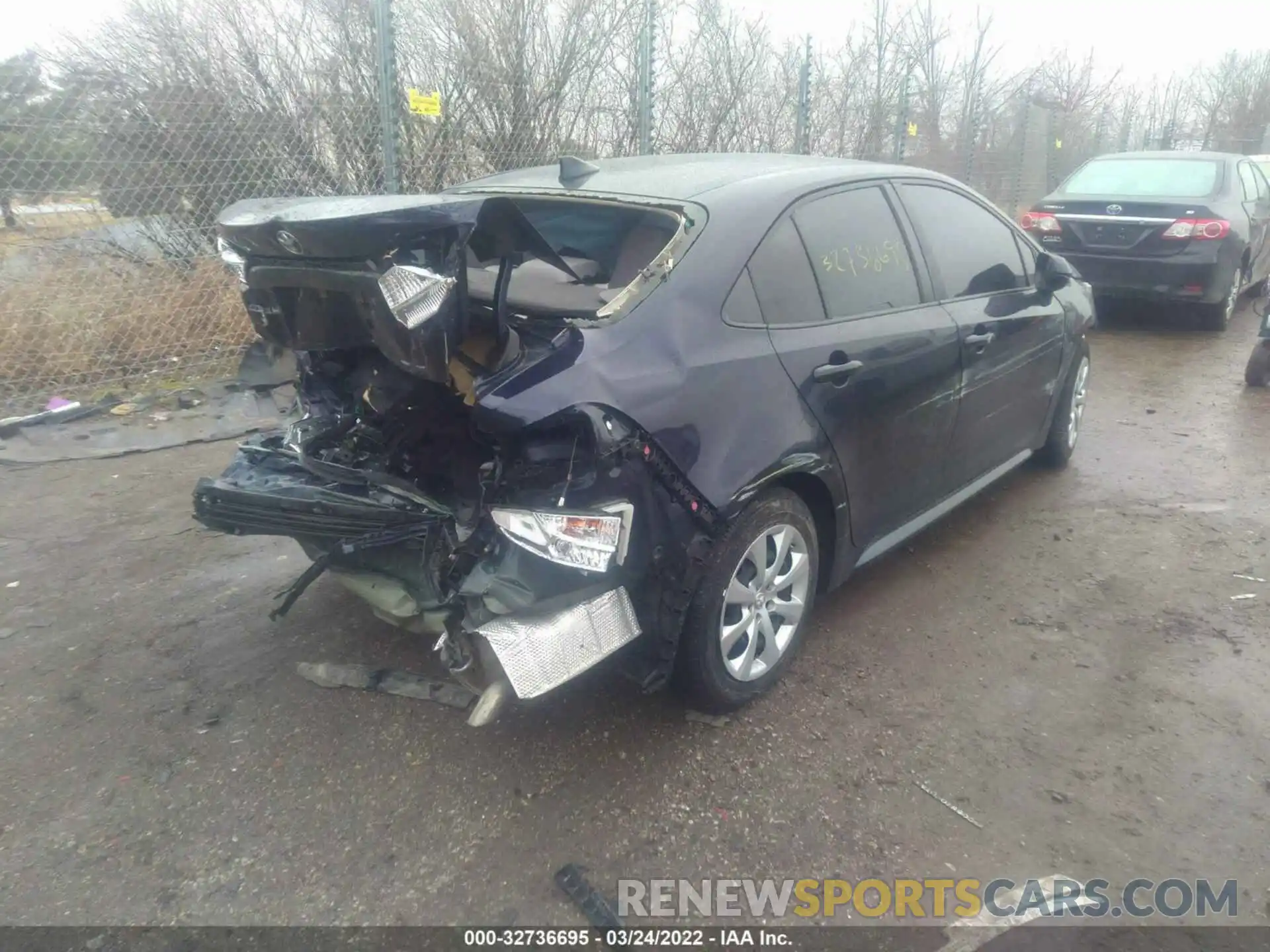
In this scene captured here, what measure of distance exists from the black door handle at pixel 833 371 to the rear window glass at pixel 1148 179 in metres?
7.04

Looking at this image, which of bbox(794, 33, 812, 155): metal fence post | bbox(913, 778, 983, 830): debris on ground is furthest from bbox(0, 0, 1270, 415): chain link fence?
bbox(913, 778, 983, 830): debris on ground

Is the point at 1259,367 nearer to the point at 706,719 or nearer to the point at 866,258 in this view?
the point at 866,258

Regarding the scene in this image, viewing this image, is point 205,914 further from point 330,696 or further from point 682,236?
point 682,236

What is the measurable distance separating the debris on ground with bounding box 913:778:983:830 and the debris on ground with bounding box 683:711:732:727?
60 centimetres

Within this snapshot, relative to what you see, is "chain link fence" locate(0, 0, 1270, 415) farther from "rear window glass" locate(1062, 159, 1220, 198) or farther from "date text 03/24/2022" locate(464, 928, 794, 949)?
"date text 03/24/2022" locate(464, 928, 794, 949)

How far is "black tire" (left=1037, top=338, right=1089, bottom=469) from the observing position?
16.0 ft

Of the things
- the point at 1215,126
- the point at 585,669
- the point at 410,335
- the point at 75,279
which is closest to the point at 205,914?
the point at 585,669

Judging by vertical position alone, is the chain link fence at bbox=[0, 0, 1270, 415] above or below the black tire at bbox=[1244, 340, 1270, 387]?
above

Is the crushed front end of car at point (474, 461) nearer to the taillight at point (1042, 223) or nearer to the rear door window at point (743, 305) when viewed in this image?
the rear door window at point (743, 305)

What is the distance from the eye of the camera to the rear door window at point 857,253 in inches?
123

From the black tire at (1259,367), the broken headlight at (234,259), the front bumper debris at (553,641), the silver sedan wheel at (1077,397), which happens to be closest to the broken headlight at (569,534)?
the front bumper debris at (553,641)

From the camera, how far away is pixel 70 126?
Answer: 18.0 feet

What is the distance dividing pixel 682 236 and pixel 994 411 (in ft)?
6.43

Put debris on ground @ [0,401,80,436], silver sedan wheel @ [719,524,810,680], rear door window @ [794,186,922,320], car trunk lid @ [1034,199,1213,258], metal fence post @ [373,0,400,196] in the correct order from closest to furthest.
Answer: silver sedan wheel @ [719,524,810,680] → rear door window @ [794,186,922,320] → debris on ground @ [0,401,80,436] → metal fence post @ [373,0,400,196] → car trunk lid @ [1034,199,1213,258]
